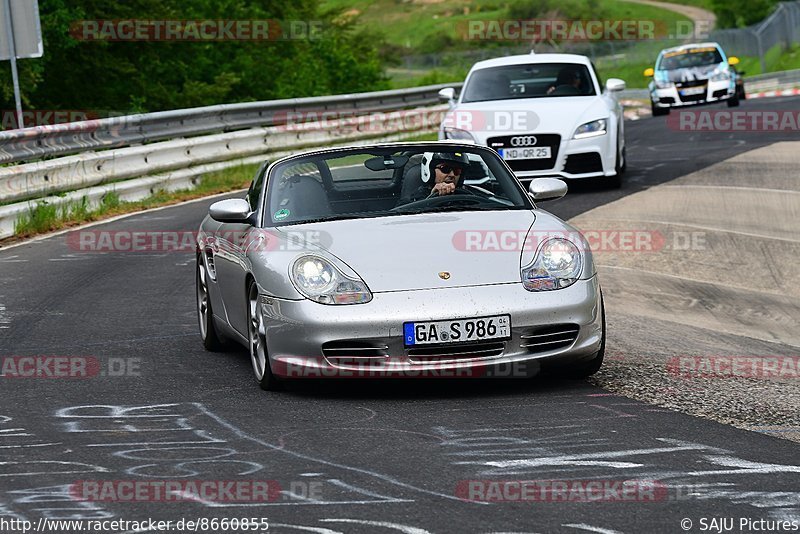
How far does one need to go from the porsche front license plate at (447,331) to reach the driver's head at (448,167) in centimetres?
157

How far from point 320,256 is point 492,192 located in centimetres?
149

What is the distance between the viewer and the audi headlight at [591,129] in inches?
681

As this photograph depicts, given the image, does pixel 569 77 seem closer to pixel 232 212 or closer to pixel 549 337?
pixel 232 212

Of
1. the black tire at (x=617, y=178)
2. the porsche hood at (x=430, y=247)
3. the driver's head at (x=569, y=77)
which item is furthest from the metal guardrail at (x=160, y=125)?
the porsche hood at (x=430, y=247)

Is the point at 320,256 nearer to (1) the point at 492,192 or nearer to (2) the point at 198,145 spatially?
(1) the point at 492,192

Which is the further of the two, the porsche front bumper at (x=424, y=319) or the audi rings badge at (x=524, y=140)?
the audi rings badge at (x=524, y=140)

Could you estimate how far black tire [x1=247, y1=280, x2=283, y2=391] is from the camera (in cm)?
787

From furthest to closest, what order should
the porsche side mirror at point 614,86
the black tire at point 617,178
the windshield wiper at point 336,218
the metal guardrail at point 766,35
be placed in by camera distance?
the metal guardrail at point 766,35
the porsche side mirror at point 614,86
the black tire at point 617,178
the windshield wiper at point 336,218

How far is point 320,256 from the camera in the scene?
7.74m

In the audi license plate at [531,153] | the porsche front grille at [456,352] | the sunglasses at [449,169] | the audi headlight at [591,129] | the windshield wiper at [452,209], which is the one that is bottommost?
the audi license plate at [531,153]

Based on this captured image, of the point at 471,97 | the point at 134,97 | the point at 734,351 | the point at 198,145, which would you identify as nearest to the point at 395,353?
the point at 734,351

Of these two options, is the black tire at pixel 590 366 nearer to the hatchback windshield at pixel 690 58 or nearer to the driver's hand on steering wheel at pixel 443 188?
the driver's hand on steering wheel at pixel 443 188

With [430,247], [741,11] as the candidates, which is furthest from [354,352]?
[741,11]

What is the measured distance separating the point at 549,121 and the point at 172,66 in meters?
23.7
